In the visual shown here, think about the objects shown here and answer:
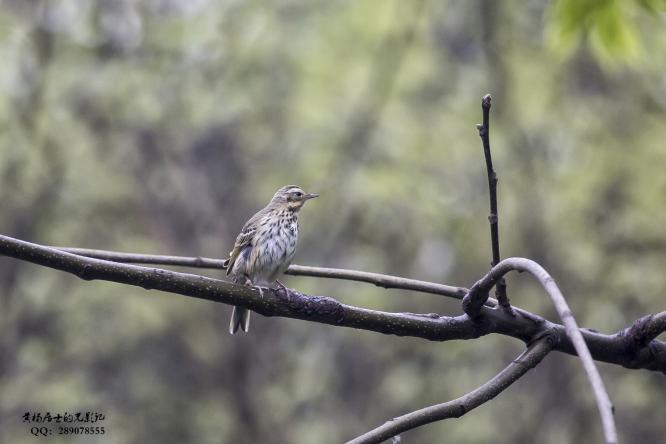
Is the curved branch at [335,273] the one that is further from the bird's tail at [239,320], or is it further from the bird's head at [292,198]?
the bird's head at [292,198]

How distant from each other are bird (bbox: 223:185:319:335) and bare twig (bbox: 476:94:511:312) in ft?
9.17

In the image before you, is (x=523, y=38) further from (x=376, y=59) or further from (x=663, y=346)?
(x=663, y=346)

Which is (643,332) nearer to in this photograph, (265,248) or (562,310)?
(562,310)

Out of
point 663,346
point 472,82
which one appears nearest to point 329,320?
point 663,346

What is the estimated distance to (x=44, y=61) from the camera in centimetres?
1089

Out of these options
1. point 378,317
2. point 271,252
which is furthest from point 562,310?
point 271,252

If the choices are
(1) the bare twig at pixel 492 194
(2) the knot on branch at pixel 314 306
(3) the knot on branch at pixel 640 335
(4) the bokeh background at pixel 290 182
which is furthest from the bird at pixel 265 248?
(4) the bokeh background at pixel 290 182

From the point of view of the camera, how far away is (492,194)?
2.80m

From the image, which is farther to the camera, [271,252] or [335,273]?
[271,252]

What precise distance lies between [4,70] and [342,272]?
9.04 metres

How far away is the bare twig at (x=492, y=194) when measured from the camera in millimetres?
2629

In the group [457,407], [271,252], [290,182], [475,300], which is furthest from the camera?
[290,182]

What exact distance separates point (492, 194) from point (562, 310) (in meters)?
0.64

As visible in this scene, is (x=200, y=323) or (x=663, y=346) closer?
(x=663, y=346)
